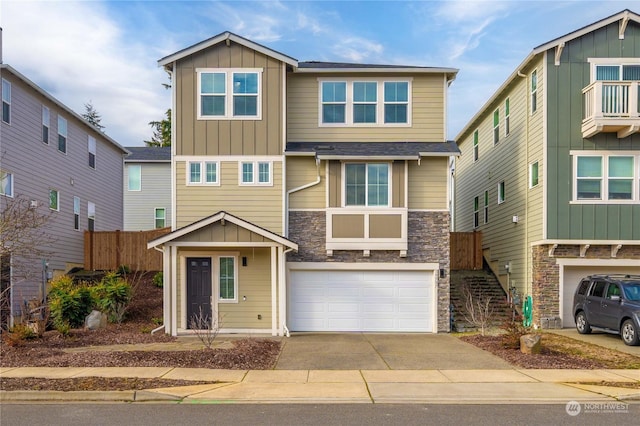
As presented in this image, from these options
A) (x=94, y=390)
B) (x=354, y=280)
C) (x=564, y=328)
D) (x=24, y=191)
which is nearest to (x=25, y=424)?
(x=94, y=390)

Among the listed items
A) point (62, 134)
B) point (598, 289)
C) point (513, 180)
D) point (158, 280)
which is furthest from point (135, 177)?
point (598, 289)

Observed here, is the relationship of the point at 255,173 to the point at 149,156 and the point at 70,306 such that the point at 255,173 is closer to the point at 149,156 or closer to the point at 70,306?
the point at 70,306

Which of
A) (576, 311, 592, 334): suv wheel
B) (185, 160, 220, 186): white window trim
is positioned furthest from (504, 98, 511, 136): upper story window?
(185, 160, 220, 186): white window trim

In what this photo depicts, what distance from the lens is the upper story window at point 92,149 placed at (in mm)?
24922

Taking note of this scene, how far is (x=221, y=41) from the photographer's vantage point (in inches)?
671

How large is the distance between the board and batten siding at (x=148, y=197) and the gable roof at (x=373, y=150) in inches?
666

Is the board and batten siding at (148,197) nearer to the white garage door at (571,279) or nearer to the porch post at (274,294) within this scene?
the porch post at (274,294)

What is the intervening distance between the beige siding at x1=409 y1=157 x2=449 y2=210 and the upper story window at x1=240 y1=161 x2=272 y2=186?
4.42 metres

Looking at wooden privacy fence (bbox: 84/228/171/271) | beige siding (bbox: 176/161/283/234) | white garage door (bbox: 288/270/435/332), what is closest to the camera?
beige siding (bbox: 176/161/283/234)

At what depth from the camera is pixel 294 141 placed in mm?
17922

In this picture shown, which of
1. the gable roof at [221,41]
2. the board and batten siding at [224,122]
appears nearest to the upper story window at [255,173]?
the board and batten siding at [224,122]

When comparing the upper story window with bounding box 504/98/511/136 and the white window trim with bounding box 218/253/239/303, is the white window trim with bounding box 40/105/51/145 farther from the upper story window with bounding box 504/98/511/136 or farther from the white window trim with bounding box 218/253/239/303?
the upper story window with bounding box 504/98/511/136

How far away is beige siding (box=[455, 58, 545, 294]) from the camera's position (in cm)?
1802

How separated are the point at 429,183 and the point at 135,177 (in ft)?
69.3
